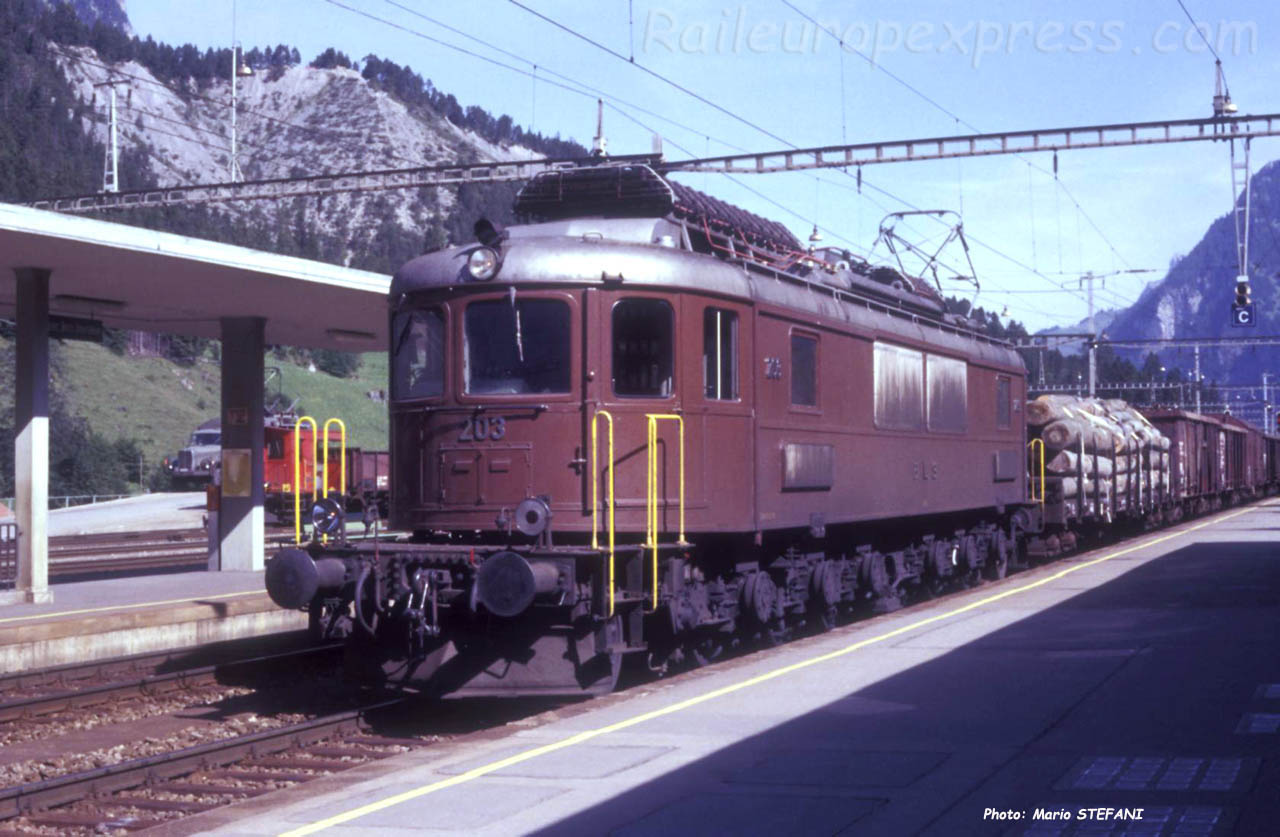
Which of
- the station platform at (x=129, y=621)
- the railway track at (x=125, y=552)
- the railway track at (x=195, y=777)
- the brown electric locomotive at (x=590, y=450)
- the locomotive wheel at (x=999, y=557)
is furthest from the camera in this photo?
the railway track at (x=125, y=552)

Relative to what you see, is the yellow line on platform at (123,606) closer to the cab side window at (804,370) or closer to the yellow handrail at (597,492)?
the yellow handrail at (597,492)

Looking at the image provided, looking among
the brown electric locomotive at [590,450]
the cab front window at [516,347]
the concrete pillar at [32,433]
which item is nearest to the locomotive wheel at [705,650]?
the brown electric locomotive at [590,450]

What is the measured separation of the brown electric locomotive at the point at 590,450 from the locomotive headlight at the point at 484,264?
2cm

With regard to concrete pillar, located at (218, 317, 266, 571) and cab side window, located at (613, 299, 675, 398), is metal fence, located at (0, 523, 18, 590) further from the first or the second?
cab side window, located at (613, 299, 675, 398)

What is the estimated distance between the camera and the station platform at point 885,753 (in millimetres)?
6961

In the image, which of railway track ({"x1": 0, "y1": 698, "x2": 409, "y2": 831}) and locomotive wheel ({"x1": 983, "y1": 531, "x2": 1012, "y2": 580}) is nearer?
railway track ({"x1": 0, "y1": 698, "x2": 409, "y2": 831})

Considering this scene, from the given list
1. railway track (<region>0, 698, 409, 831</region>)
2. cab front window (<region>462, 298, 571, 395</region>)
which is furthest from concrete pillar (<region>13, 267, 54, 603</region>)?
cab front window (<region>462, 298, 571, 395</region>)

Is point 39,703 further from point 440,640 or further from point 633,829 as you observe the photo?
point 633,829

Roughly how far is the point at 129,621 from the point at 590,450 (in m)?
7.07

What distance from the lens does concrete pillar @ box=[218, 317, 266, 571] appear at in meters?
20.8

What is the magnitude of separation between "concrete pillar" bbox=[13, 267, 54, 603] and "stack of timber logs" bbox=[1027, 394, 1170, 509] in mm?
17006

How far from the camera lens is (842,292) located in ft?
49.4

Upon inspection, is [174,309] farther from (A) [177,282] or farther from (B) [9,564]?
(B) [9,564]

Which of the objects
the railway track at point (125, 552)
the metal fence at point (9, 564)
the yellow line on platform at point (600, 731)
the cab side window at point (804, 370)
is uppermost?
the cab side window at point (804, 370)
